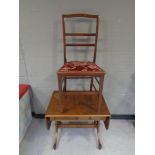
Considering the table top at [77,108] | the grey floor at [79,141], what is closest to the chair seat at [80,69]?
the table top at [77,108]


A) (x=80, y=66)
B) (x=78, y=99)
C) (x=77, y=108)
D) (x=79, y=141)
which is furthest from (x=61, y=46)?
(x=79, y=141)

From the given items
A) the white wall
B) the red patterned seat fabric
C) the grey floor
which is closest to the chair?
the red patterned seat fabric

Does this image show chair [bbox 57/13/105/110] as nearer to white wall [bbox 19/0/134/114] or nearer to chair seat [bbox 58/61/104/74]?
chair seat [bbox 58/61/104/74]

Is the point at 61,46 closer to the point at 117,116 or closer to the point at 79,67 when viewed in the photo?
the point at 79,67

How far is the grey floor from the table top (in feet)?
1.27

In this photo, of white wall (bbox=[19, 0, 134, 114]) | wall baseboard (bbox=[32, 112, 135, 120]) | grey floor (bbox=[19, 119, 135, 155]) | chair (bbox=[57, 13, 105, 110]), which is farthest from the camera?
wall baseboard (bbox=[32, 112, 135, 120])

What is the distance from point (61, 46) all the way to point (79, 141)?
1147mm

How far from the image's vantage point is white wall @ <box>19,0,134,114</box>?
2.07 m

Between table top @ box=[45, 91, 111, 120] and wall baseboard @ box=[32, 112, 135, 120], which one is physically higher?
table top @ box=[45, 91, 111, 120]

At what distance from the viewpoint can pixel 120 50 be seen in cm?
223

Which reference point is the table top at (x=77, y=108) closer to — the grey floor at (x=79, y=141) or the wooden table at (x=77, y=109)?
the wooden table at (x=77, y=109)
